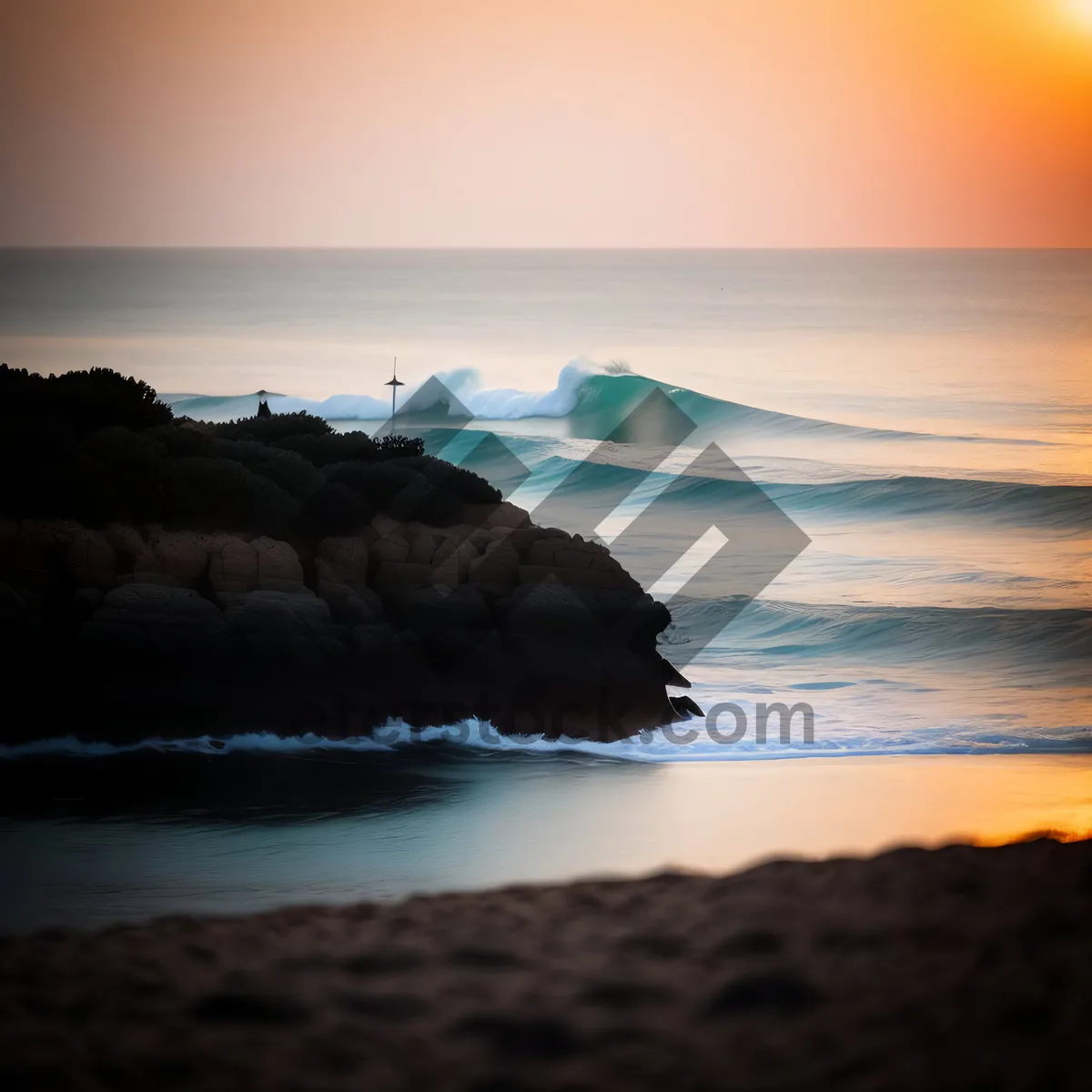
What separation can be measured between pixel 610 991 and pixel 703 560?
1575cm

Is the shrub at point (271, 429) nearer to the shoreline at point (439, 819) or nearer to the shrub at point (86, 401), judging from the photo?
the shrub at point (86, 401)

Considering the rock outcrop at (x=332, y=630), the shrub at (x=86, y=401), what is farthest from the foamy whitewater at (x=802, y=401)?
the shrub at (x=86, y=401)

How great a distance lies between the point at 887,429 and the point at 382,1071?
1152 inches

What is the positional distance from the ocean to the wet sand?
94.3 inches

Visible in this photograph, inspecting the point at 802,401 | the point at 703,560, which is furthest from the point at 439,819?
the point at 802,401

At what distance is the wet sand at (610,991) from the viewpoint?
3.63 m

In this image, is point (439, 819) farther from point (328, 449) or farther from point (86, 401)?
point (86, 401)

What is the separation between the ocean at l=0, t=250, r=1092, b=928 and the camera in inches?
314

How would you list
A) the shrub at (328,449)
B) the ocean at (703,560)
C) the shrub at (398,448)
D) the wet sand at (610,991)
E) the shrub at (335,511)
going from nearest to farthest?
1. the wet sand at (610,991)
2. the ocean at (703,560)
3. the shrub at (335,511)
4. the shrub at (328,449)
5. the shrub at (398,448)

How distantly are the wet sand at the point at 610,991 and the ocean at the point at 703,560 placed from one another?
94.3 inches

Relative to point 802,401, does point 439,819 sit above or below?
below

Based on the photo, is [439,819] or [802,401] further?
[802,401]

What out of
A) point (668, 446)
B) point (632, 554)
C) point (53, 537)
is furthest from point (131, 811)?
point (668, 446)

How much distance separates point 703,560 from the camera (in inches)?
774
